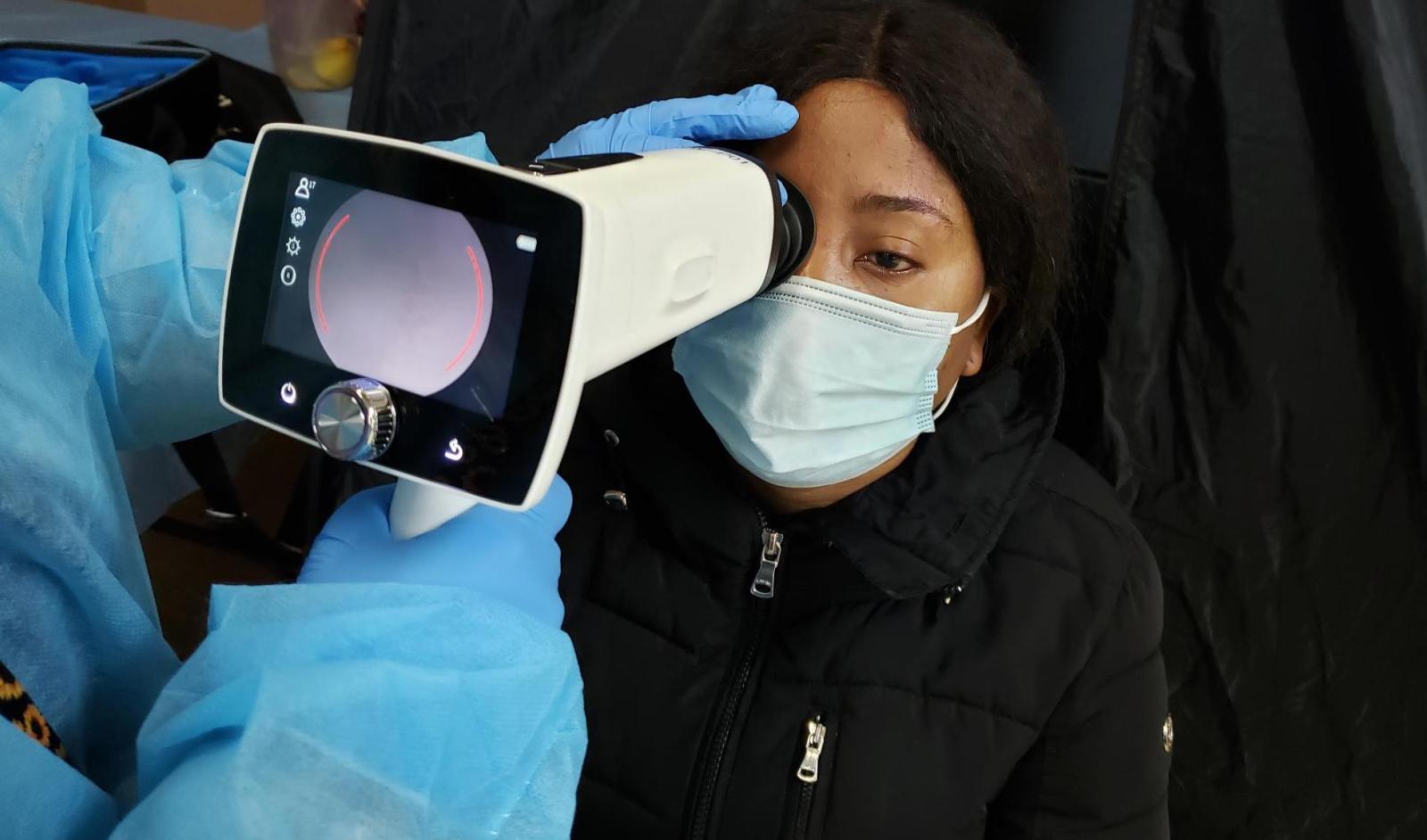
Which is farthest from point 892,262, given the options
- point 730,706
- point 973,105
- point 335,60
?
point 335,60

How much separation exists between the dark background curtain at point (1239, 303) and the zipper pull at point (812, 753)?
0.52 metres

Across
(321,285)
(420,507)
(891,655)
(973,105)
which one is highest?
(973,105)

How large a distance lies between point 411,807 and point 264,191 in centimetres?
30

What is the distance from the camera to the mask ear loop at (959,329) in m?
0.83

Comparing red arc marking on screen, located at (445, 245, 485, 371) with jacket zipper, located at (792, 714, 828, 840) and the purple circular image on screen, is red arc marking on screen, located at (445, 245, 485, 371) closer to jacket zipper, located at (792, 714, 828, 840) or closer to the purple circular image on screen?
the purple circular image on screen

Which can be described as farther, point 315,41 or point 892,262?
point 315,41

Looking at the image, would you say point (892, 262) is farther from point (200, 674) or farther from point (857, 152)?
point (200, 674)

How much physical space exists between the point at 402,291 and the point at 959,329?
0.56 m

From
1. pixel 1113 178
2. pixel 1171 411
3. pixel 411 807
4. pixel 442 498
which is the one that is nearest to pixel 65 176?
pixel 442 498

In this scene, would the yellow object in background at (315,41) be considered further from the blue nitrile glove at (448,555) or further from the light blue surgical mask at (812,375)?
the blue nitrile glove at (448,555)

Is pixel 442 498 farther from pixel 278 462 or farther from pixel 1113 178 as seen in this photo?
pixel 278 462

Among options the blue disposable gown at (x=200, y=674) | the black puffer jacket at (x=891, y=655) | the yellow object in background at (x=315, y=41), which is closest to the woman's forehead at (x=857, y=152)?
the black puffer jacket at (x=891, y=655)

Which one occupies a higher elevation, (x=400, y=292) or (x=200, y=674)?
(x=400, y=292)

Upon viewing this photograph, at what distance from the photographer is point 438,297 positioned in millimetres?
408
